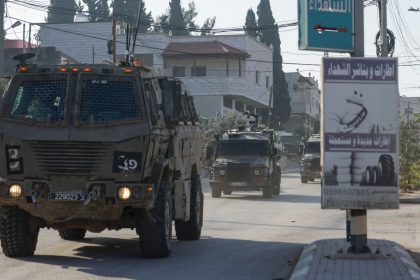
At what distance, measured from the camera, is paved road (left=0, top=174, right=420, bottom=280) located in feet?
38.5

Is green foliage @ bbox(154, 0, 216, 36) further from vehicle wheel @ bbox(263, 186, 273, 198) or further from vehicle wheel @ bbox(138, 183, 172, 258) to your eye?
vehicle wheel @ bbox(138, 183, 172, 258)

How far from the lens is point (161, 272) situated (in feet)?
38.5

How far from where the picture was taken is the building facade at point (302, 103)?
9831 cm

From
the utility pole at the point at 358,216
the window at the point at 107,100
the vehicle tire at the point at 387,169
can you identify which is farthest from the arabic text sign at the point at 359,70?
the window at the point at 107,100

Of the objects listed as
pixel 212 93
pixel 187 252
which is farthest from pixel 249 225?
pixel 212 93

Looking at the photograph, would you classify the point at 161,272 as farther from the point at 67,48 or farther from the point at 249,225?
the point at 67,48

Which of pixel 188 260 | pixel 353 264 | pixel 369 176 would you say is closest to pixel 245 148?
pixel 188 260

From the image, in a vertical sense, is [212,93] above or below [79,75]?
above

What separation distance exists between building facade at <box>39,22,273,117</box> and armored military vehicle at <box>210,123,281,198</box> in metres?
30.8

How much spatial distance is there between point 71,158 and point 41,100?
1.13 meters

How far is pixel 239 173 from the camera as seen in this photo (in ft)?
96.8

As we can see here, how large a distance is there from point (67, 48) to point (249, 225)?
5084cm

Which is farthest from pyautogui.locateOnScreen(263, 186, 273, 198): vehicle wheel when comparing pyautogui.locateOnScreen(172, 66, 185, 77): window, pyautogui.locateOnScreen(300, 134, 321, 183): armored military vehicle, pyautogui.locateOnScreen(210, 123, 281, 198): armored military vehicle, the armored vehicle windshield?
pyautogui.locateOnScreen(172, 66, 185, 77): window

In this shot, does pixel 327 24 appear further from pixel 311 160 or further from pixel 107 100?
pixel 311 160
